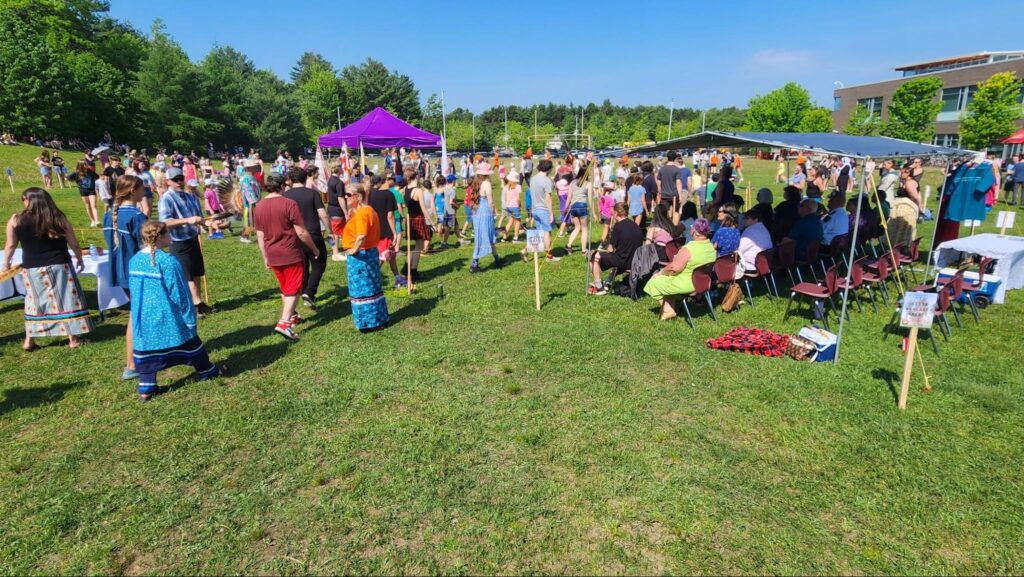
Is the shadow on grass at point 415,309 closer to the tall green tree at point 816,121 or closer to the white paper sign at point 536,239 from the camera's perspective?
the white paper sign at point 536,239

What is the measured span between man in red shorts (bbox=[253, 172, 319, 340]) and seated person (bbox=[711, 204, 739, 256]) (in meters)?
5.13

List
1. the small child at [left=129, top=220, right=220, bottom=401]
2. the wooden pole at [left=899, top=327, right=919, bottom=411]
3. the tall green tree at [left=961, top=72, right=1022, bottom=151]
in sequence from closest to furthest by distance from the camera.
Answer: the wooden pole at [left=899, top=327, right=919, bottom=411]
the small child at [left=129, top=220, right=220, bottom=401]
the tall green tree at [left=961, top=72, right=1022, bottom=151]

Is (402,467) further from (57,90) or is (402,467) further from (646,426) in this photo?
(57,90)

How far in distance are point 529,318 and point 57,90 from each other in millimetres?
43498

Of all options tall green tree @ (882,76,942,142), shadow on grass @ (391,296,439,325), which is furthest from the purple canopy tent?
tall green tree @ (882,76,942,142)

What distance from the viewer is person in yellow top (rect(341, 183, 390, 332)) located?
5.91 meters

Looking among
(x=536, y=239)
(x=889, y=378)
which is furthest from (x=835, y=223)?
(x=536, y=239)

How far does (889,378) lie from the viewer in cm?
495

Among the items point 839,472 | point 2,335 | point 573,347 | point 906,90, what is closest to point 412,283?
point 573,347

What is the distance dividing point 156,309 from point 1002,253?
33.0ft

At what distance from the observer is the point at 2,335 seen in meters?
6.26

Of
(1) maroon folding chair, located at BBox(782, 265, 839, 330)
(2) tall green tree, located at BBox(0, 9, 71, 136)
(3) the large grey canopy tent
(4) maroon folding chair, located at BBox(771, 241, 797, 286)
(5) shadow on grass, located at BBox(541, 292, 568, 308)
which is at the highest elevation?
(2) tall green tree, located at BBox(0, 9, 71, 136)

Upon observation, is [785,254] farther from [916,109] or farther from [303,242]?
[916,109]

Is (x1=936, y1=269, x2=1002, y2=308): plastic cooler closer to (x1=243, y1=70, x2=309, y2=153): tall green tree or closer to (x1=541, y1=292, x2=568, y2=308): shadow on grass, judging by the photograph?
(x1=541, y1=292, x2=568, y2=308): shadow on grass
